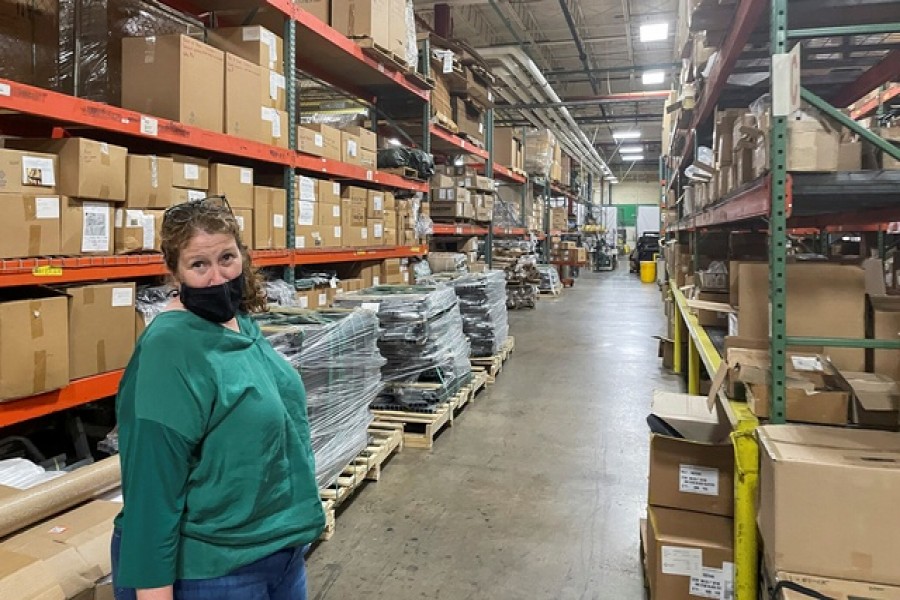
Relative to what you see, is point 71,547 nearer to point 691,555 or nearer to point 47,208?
point 47,208

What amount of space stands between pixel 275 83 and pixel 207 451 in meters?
3.24

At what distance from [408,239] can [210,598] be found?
17.5 ft

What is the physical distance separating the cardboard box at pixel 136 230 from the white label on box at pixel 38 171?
0.38 m

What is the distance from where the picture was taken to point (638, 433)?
480 cm

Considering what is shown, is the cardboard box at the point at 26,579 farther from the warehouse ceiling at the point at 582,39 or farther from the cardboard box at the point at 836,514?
the warehouse ceiling at the point at 582,39

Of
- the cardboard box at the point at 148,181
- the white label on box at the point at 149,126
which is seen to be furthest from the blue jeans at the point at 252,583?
the white label on box at the point at 149,126

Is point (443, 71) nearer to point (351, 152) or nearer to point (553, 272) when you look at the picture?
point (351, 152)

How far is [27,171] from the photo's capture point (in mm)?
2420

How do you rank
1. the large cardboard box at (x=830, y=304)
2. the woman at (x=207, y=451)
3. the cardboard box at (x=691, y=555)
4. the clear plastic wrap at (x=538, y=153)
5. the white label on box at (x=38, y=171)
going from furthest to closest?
1. the clear plastic wrap at (x=538, y=153)
2. the white label on box at (x=38, y=171)
3. the cardboard box at (x=691, y=555)
4. the large cardboard box at (x=830, y=304)
5. the woman at (x=207, y=451)

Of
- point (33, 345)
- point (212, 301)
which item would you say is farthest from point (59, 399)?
point (212, 301)

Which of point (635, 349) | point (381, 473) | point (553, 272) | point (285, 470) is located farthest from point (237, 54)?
point (553, 272)

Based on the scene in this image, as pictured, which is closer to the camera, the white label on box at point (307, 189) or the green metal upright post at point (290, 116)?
the green metal upright post at point (290, 116)

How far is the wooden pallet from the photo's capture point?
175 inches

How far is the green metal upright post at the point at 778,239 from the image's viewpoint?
1.89m
